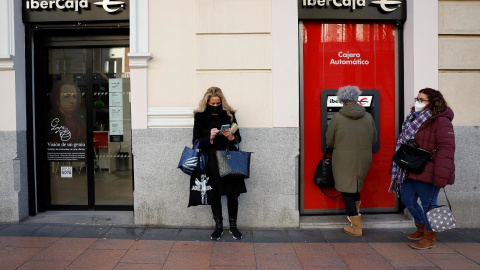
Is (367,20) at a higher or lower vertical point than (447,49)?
higher

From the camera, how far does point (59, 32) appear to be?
578cm

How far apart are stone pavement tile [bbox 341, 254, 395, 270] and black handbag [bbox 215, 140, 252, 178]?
148 cm

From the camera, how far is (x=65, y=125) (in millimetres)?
5969

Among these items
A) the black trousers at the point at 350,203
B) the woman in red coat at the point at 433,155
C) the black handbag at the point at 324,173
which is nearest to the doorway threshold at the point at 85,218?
the black handbag at the point at 324,173

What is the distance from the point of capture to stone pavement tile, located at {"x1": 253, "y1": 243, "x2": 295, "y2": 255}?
4.36 meters

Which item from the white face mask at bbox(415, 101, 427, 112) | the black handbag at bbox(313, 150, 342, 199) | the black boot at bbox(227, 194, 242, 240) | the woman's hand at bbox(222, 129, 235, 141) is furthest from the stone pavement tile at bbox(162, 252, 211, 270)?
the white face mask at bbox(415, 101, 427, 112)

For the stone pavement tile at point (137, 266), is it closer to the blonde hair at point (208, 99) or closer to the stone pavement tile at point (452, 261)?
the blonde hair at point (208, 99)

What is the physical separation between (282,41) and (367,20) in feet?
4.52

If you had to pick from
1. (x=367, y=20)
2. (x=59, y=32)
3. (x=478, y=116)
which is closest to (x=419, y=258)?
(x=478, y=116)

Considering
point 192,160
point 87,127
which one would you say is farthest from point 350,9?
point 87,127

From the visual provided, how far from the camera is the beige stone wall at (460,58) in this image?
5.35m

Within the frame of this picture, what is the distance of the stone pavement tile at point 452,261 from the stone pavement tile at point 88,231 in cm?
395

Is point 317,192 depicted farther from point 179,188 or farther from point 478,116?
point 478,116

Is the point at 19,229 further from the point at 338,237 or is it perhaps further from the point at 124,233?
the point at 338,237
